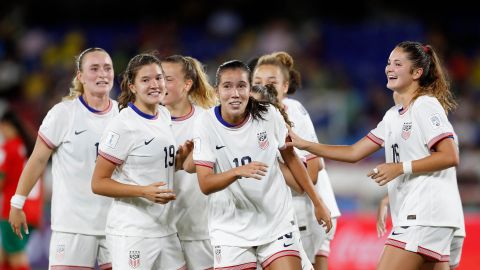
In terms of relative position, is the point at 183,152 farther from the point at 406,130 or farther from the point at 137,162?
the point at 406,130

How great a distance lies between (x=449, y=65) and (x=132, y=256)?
10.7 m

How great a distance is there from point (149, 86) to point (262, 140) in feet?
3.04

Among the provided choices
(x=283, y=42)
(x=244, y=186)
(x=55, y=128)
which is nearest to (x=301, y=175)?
(x=244, y=186)

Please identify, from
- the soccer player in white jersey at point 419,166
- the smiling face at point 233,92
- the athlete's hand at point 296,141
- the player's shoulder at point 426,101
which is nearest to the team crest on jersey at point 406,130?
the soccer player in white jersey at point 419,166

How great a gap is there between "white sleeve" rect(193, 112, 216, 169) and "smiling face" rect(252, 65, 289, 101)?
114 centimetres

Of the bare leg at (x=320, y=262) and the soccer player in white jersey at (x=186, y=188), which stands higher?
the soccer player in white jersey at (x=186, y=188)

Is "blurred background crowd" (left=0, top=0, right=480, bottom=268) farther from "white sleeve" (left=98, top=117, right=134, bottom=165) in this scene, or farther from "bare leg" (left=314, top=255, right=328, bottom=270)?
"white sleeve" (left=98, top=117, right=134, bottom=165)

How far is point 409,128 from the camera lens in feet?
19.8

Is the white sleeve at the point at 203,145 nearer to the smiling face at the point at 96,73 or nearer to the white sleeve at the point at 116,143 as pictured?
the white sleeve at the point at 116,143

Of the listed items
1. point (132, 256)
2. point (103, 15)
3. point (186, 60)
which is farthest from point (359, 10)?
point (132, 256)

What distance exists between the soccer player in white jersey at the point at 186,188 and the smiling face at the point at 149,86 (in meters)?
0.43

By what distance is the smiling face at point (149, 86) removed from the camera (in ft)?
20.5

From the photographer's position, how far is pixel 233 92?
592 cm

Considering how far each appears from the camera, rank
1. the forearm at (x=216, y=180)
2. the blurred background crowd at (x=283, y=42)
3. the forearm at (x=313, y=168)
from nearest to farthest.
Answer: the forearm at (x=216, y=180) < the forearm at (x=313, y=168) < the blurred background crowd at (x=283, y=42)
